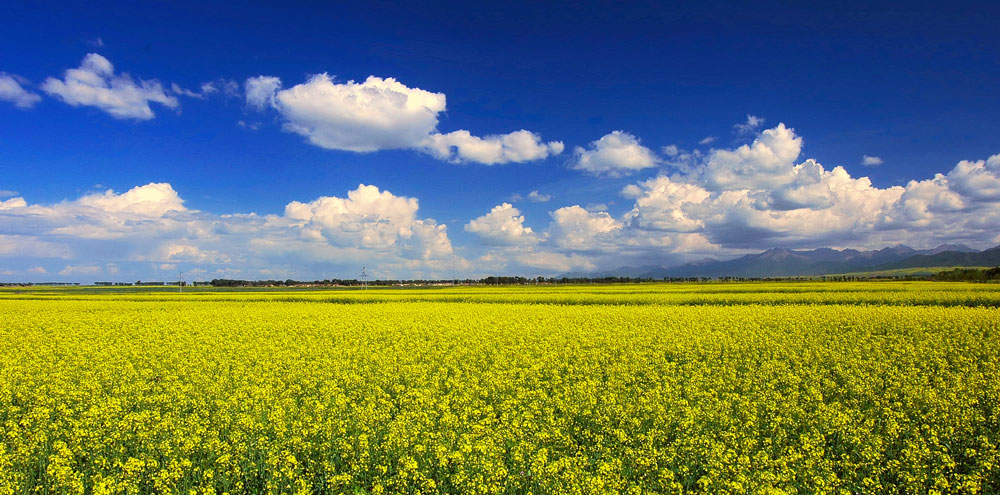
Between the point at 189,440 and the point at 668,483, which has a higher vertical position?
the point at 189,440

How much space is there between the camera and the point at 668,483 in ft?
22.0

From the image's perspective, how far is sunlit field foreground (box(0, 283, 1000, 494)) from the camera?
261 inches

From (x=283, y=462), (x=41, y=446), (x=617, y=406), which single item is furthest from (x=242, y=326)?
(x=617, y=406)

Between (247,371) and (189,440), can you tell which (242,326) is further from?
(189,440)

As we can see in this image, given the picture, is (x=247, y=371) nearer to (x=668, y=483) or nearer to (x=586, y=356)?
(x=586, y=356)

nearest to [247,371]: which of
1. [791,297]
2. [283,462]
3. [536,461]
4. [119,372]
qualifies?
[119,372]

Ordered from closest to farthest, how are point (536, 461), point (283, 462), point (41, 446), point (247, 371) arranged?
point (536, 461)
point (283, 462)
point (41, 446)
point (247, 371)

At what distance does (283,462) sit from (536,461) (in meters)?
3.72

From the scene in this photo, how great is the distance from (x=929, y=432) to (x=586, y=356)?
25.1ft

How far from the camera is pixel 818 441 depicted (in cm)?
754

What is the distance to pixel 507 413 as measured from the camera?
29.2 ft

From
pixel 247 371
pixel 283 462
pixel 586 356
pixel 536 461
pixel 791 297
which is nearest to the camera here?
pixel 536 461

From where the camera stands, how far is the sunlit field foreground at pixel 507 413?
6637mm

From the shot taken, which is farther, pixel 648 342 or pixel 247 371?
pixel 648 342
